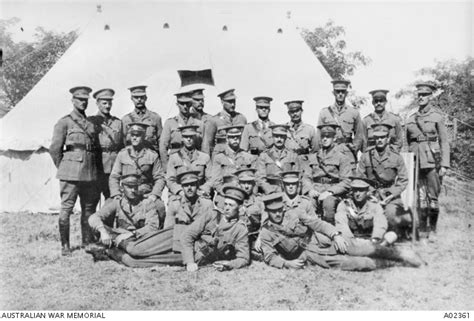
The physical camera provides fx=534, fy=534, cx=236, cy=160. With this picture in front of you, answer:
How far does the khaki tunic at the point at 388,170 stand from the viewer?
20.9 ft

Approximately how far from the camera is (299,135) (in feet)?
22.7

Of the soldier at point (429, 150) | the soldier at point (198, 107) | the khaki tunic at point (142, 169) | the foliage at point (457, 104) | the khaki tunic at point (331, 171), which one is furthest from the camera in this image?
the foliage at point (457, 104)

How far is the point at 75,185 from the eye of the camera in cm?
609

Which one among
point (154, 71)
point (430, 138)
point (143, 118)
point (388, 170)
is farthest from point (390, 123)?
point (154, 71)

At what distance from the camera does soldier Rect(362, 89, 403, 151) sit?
22.6 feet

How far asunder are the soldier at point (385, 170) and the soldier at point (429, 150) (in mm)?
512

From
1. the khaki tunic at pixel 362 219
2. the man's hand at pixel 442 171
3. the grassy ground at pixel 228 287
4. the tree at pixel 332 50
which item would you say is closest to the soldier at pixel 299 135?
the khaki tunic at pixel 362 219

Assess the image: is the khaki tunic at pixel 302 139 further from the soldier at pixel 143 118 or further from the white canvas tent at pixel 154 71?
the white canvas tent at pixel 154 71

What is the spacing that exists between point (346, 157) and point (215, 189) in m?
1.64

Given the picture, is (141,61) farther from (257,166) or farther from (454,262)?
(454,262)

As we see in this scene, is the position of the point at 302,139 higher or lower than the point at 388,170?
higher

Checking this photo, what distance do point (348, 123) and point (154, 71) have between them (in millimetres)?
4082

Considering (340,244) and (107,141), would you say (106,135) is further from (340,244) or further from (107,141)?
(340,244)

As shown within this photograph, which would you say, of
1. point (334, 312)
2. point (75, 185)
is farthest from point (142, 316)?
point (75, 185)
